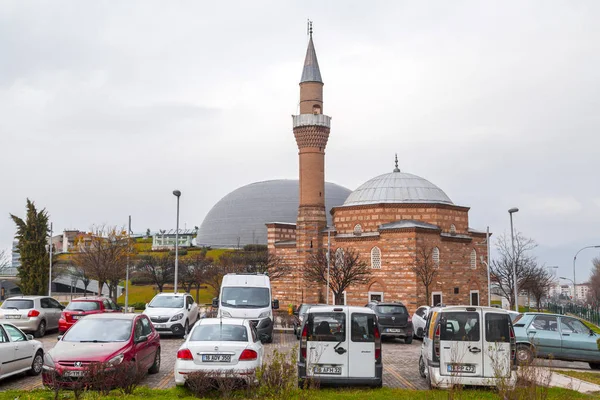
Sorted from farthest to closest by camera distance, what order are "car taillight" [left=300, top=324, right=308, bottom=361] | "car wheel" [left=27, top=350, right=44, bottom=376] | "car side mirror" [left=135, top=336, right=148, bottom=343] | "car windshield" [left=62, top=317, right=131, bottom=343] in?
"car wheel" [left=27, top=350, right=44, bottom=376] → "car side mirror" [left=135, top=336, right=148, bottom=343] → "car windshield" [left=62, top=317, right=131, bottom=343] → "car taillight" [left=300, top=324, right=308, bottom=361]

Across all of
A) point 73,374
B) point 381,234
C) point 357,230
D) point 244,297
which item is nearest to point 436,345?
point 73,374

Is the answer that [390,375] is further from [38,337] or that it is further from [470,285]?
[470,285]

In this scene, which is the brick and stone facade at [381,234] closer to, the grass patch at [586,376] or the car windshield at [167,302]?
the car windshield at [167,302]

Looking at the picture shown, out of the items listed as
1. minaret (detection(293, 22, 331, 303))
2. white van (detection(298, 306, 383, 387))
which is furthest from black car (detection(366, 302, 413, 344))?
minaret (detection(293, 22, 331, 303))

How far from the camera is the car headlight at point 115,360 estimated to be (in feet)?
34.7

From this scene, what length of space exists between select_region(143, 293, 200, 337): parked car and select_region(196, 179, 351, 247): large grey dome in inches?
2983

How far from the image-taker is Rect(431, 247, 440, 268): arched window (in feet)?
154

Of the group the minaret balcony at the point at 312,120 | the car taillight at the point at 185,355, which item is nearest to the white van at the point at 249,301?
the car taillight at the point at 185,355

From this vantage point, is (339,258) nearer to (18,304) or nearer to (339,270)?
(339,270)

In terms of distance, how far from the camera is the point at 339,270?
143 feet

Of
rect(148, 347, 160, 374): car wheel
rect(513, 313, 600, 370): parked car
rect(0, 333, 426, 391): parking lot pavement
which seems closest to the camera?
rect(0, 333, 426, 391): parking lot pavement

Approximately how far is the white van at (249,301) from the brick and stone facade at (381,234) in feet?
85.1

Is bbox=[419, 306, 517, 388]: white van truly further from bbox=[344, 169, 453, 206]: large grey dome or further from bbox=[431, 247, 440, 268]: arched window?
bbox=[344, 169, 453, 206]: large grey dome

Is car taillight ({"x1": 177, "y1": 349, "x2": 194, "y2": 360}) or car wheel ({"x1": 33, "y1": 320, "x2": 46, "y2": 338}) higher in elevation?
car taillight ({"x1": 177, "y1": 349, "x2": 194, "y2": 360})
